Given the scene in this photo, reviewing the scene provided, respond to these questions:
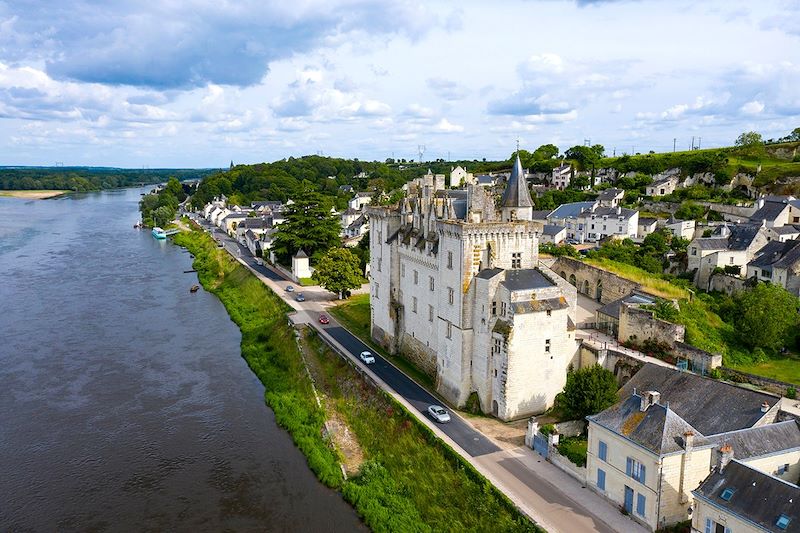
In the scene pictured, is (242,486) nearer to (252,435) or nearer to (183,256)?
(252,435)

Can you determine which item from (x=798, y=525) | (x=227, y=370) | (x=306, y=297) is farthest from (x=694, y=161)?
(x=798, y=525)

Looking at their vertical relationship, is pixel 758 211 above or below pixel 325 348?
above

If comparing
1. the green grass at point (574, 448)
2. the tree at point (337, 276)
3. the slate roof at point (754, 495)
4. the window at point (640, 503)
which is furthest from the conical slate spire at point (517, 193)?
the tree at point (337, 276)

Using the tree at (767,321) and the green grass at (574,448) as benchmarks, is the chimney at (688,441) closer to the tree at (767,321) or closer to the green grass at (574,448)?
the green grass at (574,448)

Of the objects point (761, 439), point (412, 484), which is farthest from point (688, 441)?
point (412, 484)

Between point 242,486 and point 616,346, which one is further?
point 616,346

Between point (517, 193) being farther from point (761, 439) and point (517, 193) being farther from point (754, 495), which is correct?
point (754, 495)
